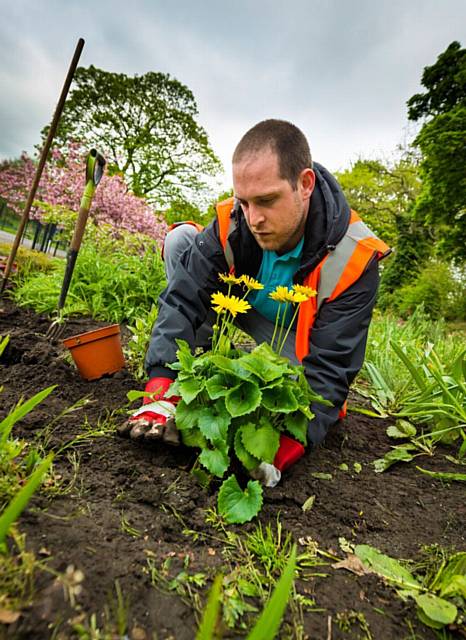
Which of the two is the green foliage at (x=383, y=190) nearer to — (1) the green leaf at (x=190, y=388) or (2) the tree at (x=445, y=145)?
(2) the tree at (x=445, y=145)

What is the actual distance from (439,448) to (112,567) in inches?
70.0

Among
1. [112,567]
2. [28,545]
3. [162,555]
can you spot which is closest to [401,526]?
[162,555]

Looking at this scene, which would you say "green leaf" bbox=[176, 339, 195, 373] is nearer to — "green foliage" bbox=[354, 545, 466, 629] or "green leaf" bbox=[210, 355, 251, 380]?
"green leaf" bbox=[210, 355, 251, 380]

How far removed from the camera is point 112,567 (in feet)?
2.78

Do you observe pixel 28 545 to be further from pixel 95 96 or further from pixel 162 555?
pixel 95 96

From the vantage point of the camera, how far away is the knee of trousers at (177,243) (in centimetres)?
279

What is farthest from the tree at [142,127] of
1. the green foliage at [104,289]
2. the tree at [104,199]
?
the green foliage at [104,289]

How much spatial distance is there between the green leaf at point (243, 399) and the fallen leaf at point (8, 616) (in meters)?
0.72

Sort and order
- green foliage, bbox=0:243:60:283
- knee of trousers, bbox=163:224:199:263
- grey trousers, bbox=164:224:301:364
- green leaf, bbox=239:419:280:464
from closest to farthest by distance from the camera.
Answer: green leaf, bbox=239:419:280:464
grey trousers, bbox=164:224:301:364
knee of trousers, bbox=163:224:199:263
green foliage, bbox=0:243:60:283

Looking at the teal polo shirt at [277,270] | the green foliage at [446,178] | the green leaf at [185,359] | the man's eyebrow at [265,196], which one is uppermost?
the green foliage at [446,178]

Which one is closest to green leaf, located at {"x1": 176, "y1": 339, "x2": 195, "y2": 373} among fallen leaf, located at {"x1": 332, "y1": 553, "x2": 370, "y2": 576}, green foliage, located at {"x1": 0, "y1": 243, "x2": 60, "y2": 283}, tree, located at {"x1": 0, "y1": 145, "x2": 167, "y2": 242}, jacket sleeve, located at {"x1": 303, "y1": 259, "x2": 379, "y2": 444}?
jacket sleeve, located at {"x1": 303, "y1": 259, "x2": 379, "y2": 444}

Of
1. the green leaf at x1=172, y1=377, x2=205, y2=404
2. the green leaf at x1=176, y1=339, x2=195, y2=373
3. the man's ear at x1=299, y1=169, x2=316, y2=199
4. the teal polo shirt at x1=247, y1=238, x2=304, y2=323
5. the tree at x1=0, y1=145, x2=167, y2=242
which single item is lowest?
the green leaf at x1=172, y1=377, x2=205, y2=404

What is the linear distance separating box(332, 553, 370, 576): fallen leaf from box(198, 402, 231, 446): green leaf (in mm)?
485

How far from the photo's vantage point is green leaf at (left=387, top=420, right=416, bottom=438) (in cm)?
209
